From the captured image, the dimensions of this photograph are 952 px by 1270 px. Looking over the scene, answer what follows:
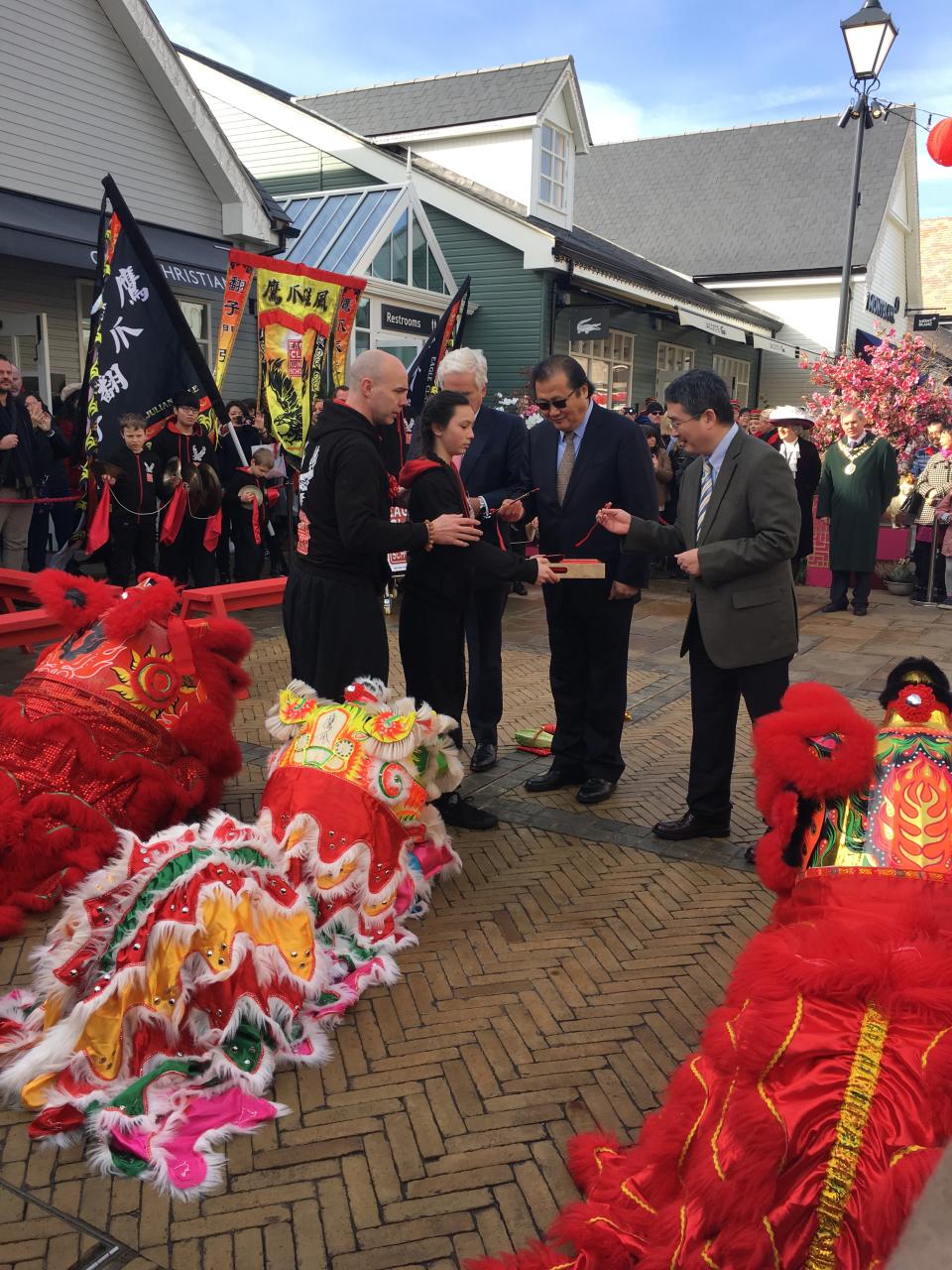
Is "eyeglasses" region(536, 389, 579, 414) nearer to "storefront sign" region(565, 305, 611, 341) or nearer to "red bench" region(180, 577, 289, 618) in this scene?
"red bench" region(180, 577, 289, 618)

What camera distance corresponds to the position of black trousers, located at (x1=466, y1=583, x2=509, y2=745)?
516cm

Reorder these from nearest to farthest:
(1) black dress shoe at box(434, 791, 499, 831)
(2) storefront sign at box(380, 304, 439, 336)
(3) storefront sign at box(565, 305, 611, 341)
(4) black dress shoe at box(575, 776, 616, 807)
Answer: (1) black dress shoe at box(434, 791, 499, 831) < (4) black dress shoe at box(575, 776, 616, 807) < (2) storefront sign at box(380, 304, 439, 336) < (3) storefront sign at box(565, 305, 611, 341)

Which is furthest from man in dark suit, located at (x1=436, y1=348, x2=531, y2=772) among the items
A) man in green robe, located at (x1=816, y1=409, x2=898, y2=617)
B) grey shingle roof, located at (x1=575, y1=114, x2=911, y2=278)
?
grey shingle roof, located at (x1=575, y1=114, x2=911, y2=278)

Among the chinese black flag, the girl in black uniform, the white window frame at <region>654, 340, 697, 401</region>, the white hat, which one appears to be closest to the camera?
the girl in black uniform

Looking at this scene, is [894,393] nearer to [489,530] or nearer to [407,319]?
[407,319]

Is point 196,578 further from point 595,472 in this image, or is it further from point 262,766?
point 595,472

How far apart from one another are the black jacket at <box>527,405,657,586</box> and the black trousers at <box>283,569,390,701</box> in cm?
A: 117

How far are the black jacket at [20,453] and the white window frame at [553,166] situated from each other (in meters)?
13.1

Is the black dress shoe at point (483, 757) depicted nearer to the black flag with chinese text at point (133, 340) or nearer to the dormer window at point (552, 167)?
the black flag with chinese text at point (133, 340)

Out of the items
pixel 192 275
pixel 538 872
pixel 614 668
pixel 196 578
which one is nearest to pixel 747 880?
pixel 538 872

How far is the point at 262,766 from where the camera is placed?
5262 mm

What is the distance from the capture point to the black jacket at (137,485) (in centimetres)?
801

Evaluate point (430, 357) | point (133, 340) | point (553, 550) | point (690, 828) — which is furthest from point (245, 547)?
point (690, 828)

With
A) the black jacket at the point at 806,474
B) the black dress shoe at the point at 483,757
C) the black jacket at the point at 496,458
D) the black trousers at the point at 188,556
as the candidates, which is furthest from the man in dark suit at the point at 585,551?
the black jacket at the point at 806,474
